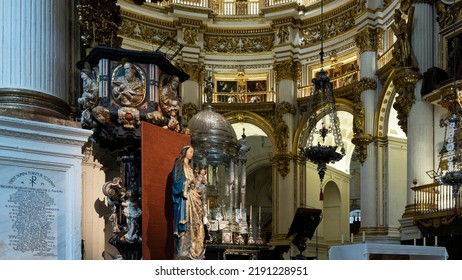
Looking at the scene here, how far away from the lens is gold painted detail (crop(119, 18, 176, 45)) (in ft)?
82.3

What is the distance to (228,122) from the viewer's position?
53.6 feet

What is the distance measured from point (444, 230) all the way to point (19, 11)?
11.2 meters

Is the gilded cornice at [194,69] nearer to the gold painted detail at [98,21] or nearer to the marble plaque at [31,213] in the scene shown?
the gold painted detail at [98,21]

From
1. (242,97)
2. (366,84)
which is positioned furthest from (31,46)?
(242,97)

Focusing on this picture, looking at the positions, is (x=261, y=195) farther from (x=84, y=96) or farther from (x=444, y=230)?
(x=84, y=96)

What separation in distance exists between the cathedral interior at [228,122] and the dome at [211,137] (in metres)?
0.04

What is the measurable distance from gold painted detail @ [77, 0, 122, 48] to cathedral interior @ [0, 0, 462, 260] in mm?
30

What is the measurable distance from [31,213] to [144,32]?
2082 centimetres

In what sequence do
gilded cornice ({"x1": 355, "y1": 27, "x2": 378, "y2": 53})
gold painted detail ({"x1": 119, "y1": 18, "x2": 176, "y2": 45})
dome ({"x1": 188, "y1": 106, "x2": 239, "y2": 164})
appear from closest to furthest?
1. dome ({"x1": 188, "y1": 106, "x2": 239, "y2": 164})
2. gilded cornice ({"x1": 355, "y1": 27, "x2": 378, "y2": 53})
3. gold painted detail ({"x1": 119, "y1": 18, "x2": 176, "y2": 45})

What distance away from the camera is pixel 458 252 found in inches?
536

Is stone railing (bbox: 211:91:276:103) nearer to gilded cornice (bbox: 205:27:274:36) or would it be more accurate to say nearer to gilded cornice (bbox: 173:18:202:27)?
gilded cornice (bbox: 205:27:274:36)

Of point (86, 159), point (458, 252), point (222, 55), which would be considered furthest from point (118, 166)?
point (222, 55)

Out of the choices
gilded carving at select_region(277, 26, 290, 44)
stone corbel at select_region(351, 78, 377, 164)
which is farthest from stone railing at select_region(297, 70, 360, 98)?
gilded carving at select_region(277, 26, 290, 44)

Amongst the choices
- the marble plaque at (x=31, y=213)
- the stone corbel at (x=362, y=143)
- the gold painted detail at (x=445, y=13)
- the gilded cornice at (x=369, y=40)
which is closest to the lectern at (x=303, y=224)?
the gold painted detail at (x=445, y=13)
